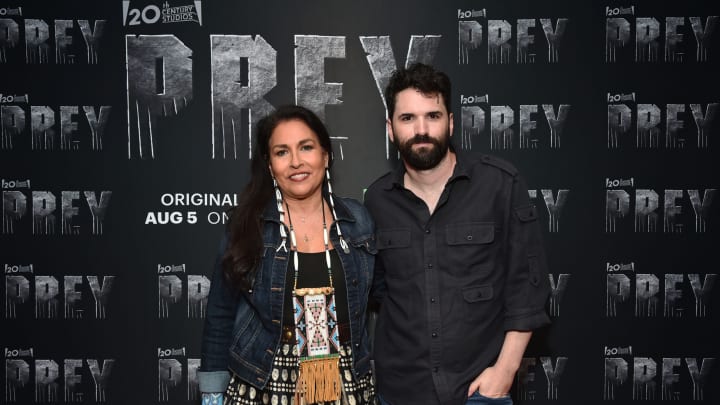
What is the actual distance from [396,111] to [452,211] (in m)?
0.39

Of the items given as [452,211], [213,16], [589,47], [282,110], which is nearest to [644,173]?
[589,47]

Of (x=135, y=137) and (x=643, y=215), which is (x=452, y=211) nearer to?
(x=643, y=215)

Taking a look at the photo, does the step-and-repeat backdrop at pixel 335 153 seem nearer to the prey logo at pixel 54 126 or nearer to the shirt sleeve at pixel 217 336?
the prey logo at pixel 54 126

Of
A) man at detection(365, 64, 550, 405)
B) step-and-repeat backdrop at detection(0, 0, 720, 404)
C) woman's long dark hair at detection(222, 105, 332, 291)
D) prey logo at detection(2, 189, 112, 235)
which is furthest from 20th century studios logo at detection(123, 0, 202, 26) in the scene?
man at detection(365, 64, 550, 405)

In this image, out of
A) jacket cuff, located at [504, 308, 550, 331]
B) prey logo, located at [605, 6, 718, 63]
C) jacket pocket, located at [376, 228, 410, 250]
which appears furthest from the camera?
prey logo, located at [605, 6, 718, 63]

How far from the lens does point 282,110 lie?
6.06ft

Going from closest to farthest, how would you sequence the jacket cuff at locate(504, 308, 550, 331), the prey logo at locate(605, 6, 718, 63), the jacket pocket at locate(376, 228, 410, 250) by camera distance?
the jacket cuff at locate(504, 308, 550, 331) → the jacket pocket at locate(376, 228, 410, 250) → the prey logo at locate(605, 6, 718, 63)

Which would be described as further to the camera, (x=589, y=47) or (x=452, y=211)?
(x=589, y=47)

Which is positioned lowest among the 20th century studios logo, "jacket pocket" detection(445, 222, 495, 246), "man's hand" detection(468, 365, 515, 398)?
"man's hand" detection(468, 365, 515, 398)

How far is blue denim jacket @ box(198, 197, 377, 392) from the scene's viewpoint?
5.63ft

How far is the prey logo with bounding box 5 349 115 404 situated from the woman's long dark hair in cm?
124

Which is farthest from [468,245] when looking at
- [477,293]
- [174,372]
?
[174,372]

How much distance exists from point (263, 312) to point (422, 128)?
31.2 inches

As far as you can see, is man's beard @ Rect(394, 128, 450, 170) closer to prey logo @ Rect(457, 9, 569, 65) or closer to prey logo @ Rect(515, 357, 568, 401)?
prey logo @ Rect(457, 9, 569, 65)
